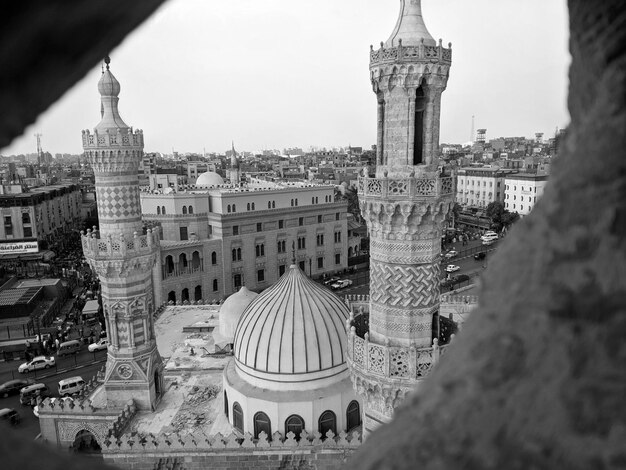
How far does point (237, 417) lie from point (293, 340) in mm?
2407

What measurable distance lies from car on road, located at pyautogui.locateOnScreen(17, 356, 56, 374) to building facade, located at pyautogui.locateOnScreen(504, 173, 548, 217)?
1710 inches

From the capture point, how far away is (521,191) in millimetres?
52812

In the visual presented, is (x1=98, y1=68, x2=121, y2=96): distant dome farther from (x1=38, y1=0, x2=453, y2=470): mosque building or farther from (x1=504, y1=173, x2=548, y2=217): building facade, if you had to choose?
(x1=504, y1=173, x2=548, y2=217): building facade

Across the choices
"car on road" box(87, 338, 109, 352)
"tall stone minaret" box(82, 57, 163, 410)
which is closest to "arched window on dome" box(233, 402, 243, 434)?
A: "tall stone minaret" box(82, 57, 163, 410)

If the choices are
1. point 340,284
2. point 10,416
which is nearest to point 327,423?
point 10,416

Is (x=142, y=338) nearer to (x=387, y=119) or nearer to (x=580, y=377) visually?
(x=387, y=119)

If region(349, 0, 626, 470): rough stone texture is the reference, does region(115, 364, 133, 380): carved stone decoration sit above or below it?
below

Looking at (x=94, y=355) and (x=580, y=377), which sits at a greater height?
(x=580, y=377)

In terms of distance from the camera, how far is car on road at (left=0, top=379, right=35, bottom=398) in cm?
1898

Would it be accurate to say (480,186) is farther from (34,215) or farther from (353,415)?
(353,415)

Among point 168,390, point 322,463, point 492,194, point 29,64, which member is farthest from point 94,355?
point 492,194

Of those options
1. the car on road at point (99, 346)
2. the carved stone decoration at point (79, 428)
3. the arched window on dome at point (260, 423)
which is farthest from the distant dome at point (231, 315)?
the car on road at point (99, 346)

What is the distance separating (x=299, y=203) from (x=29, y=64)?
1296 inches

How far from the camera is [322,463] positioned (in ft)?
36.7
